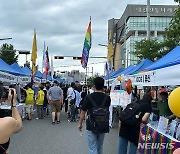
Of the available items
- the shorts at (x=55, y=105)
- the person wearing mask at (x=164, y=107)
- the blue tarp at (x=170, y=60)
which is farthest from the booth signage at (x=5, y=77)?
the blue tarp at (x=170, y=60)

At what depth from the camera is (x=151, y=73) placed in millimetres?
7102

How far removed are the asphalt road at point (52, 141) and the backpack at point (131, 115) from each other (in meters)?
2.50

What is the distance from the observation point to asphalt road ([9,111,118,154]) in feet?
27.2

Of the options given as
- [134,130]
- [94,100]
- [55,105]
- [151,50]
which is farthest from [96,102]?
[151,50]

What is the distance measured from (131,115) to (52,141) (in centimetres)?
428

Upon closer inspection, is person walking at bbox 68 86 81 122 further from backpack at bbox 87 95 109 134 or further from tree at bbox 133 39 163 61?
tree at bbox 133 39 163 61

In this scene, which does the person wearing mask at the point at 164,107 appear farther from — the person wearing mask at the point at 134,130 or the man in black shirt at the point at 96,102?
the man in black shirt at the point at 96,102

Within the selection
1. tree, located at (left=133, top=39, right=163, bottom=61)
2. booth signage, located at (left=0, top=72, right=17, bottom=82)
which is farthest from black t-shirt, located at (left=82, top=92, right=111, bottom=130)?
tree, located at (left=133, top=39, right=163, bottom=61)

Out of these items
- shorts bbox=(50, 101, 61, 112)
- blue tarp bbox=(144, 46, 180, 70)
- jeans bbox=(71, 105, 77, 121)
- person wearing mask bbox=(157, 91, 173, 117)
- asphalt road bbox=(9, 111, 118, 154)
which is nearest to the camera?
blue tarp bbox=(144, 46, 180, 70)

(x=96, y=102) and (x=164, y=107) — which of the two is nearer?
(x=96, y=102)

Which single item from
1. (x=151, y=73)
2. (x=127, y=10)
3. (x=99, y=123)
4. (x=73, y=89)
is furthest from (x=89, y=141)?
(x=127, y=10)

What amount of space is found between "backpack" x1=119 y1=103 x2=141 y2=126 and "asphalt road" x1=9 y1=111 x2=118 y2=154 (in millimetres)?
2502

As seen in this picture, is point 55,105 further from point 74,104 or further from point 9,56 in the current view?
point 9,56

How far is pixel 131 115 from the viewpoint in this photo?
5879 mm
